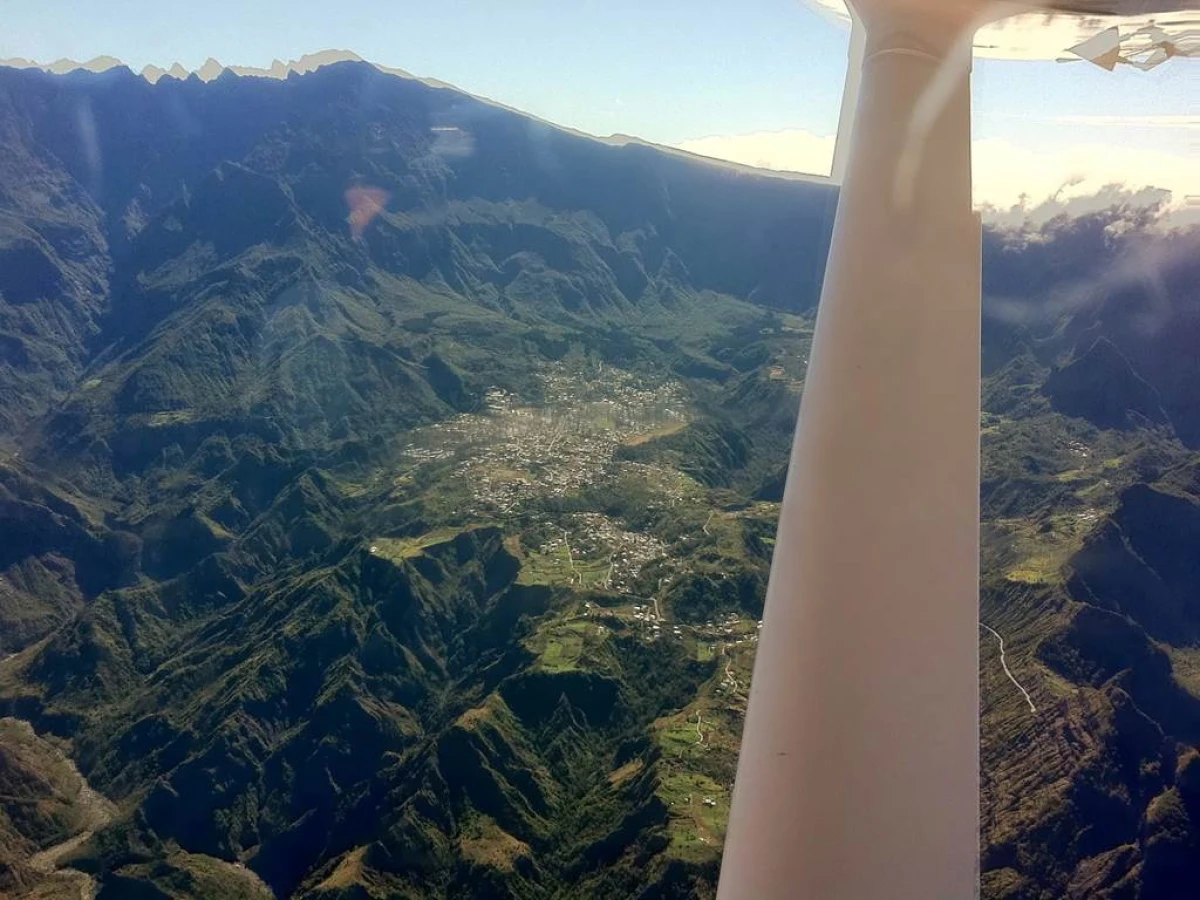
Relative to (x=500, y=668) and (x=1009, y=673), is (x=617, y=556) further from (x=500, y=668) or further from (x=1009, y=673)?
(x=1009, y=673)

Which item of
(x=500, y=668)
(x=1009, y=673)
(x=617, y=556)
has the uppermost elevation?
(x=1009, y=673)

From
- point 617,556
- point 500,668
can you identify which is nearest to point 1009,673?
point 617,556

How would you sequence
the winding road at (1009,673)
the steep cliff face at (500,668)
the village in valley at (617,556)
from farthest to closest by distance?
the winding road at (1009,673)
the village in valley at (617,556)
the steep cliff face at (500,668)

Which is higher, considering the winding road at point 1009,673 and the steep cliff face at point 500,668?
the winding road at point 1009,673

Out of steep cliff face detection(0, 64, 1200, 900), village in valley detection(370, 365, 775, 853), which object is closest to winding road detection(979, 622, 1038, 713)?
steep cliff face detection(0, 64, 1200, 900)

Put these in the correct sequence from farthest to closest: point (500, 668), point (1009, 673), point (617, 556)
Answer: point (617, 556) < point (500, 668) < point (1009, 673)

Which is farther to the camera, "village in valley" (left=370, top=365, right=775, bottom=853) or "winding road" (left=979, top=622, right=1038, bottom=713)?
"winding road" (left=979, top=622, right=1038, bottom=713)

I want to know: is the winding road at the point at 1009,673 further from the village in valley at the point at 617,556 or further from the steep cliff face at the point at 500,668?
the village in valley at the point at 617,556

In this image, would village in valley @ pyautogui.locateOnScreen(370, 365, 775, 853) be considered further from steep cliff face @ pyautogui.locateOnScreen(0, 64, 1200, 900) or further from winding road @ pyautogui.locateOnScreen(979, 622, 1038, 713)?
winding road @ pyautogui.locateOnScreen(979, 622, 1038, 713)

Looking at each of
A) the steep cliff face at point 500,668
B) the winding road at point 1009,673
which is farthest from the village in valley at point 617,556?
the winding road at point 1009,673

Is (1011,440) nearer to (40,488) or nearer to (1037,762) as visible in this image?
(1037,762)

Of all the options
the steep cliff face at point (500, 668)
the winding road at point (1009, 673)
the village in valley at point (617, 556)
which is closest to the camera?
the steep cliff face at point (500, 668)

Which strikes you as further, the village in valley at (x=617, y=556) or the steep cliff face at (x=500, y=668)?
the village in valley at (x=617, y=556)
